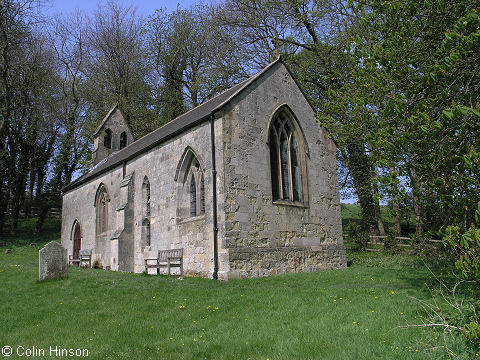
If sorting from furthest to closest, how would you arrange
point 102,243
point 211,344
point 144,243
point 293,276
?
point 102,243 → point 144,243 → point 293,276 → point 211,344

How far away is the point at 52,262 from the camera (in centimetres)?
1169

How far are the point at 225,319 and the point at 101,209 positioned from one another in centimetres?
1654

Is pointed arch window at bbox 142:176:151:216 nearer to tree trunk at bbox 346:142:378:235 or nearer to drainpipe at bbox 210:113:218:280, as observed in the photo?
drainpipe at bbox 210:113:218:280

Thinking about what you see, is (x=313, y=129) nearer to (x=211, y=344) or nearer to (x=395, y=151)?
(x=395, y=151)

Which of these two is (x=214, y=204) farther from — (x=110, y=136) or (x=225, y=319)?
(x=110, y=136)

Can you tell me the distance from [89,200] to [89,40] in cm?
1771

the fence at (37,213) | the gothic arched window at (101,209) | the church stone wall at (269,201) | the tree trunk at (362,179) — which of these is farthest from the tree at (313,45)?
the fence at (37,213)

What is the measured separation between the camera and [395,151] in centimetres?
744

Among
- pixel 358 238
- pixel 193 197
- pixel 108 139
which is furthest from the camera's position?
pixel 108 139

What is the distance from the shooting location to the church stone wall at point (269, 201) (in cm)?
1302

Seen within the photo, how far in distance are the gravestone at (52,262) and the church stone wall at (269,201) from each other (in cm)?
470

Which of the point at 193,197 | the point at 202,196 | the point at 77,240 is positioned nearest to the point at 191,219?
the point at 202,196

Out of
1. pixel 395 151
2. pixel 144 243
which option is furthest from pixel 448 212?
pixel 144 243

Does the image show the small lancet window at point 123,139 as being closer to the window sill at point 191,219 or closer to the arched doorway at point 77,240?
the arched doorway at point 77,240
